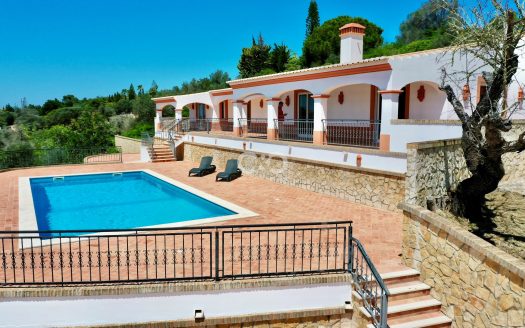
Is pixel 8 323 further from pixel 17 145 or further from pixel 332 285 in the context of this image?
pixel 17 145

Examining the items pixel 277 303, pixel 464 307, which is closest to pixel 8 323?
pixel 277 303

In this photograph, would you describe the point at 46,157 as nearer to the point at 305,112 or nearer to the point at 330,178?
the point at 305,112

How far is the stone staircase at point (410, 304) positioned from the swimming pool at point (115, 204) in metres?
5.17

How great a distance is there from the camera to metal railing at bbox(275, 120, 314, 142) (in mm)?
20359

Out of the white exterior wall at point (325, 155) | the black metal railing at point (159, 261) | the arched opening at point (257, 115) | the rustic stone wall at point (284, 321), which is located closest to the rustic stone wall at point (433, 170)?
the white exterior wall at point (325, 155)

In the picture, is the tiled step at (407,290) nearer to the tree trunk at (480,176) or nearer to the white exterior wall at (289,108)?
the tree trunk at (480,176)

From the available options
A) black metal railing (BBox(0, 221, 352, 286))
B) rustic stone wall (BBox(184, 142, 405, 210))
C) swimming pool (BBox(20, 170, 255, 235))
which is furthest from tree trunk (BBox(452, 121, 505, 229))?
swimming pool (BBox(20, 170, 255, 235))

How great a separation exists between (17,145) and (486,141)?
32.2 metres

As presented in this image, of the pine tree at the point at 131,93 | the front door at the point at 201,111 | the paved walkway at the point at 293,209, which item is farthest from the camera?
the pine tree at the point at 131,93

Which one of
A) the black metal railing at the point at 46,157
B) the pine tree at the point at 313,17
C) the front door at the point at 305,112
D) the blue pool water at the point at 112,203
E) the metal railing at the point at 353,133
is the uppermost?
the pine tree at the point at 313,17

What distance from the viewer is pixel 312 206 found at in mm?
12445

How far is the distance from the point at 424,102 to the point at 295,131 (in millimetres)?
7398

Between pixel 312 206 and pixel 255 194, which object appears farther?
pixel 255 194

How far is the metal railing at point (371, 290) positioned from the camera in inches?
240
